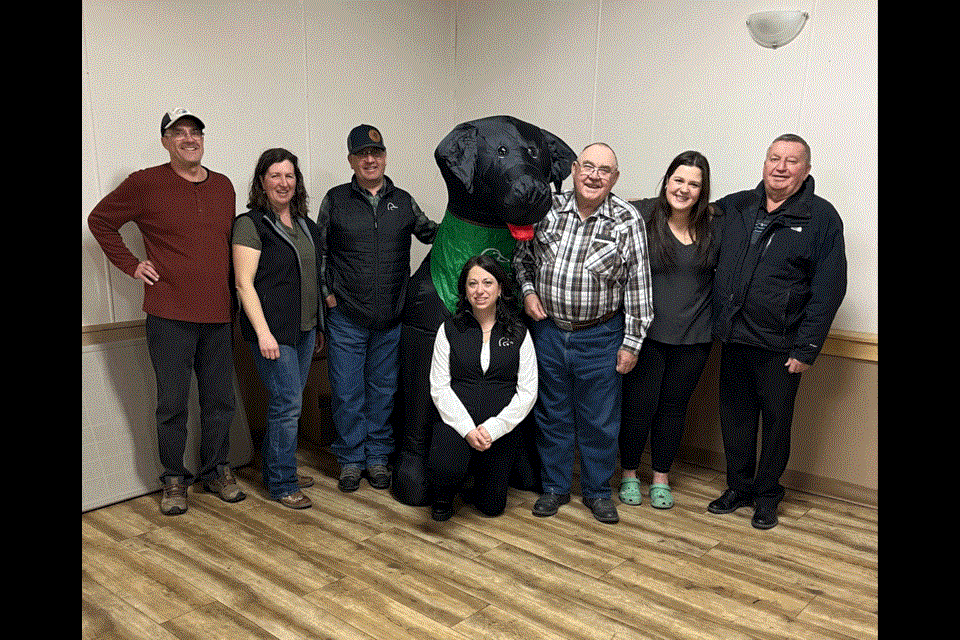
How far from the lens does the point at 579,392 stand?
2.90 m

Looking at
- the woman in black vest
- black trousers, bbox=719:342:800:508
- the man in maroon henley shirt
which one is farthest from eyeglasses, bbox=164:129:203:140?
black trousers, bbox=719:342:800:508

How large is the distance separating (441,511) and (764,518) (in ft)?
4.20

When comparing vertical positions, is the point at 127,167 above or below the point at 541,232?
above

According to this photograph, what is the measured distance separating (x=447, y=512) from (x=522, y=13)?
2721 mm

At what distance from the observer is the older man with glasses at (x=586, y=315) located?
274 centimetres

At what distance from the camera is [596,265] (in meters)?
2.73

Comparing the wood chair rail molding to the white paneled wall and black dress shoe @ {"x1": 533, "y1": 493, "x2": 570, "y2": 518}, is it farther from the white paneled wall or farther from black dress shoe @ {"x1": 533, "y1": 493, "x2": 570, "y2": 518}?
black dress shoe @ {"x1": 533, "y1": 493, "x2": 570, "y2": 518}

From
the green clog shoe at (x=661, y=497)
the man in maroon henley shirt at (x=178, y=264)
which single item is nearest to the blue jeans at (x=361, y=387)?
the man in maroon henley shirt at (x=178, y=264)

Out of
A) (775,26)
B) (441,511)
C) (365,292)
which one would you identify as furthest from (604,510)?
(775,26)

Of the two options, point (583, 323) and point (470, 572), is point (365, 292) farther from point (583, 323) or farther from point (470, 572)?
point (470, 572)

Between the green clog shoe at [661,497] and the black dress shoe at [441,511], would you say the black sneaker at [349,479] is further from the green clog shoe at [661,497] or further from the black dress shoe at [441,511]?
the green clog shoe at [661,497]

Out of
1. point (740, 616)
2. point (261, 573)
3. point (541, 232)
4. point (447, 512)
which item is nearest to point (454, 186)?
point (541, 232)

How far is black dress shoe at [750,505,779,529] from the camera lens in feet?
9.40
